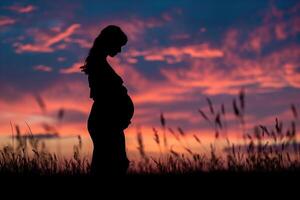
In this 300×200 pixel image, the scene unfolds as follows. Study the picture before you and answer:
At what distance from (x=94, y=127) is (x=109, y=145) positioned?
0.31 meters

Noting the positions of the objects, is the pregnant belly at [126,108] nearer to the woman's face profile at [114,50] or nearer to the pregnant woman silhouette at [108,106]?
the pregnant woman silhouette at [108,106]

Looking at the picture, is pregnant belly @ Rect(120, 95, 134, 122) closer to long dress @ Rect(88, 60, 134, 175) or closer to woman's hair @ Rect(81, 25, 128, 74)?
long dress @ Rect(88, 60, 134, 175)

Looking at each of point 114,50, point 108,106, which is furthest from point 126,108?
point 114,50

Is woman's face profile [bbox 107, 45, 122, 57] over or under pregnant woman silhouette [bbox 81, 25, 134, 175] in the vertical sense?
over

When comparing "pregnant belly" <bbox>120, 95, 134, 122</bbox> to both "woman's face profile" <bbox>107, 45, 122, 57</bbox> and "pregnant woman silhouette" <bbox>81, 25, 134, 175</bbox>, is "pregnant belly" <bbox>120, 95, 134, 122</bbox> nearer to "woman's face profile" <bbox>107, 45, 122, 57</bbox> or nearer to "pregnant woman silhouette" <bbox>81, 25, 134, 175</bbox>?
"pregnant woman silhouette" <bbox>81, 25, 134, 175</bbox>

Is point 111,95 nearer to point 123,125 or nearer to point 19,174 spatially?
point 123,125

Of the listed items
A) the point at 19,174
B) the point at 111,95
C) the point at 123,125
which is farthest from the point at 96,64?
the point at 19,174

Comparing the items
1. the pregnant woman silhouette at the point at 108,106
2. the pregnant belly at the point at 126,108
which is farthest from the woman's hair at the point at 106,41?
the pregnant belly at the point at 126,108

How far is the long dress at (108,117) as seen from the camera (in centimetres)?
620

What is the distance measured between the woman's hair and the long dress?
0.39 feet

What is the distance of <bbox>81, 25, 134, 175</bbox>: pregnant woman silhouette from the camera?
20.3 feet

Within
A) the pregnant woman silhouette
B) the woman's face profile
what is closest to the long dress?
the pregnant woman silhouette

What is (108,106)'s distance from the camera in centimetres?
620

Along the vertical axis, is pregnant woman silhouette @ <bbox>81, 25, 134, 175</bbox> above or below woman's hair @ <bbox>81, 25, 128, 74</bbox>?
below
